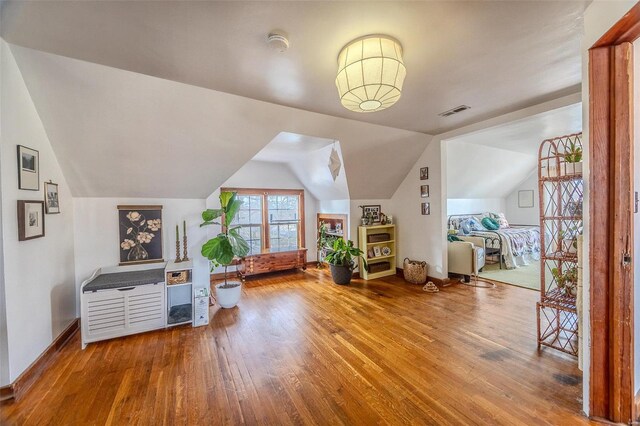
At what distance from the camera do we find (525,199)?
7.70 metres

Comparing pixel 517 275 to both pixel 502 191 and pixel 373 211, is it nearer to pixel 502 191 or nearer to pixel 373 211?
pixel 373 211

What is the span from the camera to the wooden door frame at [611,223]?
1453 millimetres

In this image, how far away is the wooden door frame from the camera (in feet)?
4.77

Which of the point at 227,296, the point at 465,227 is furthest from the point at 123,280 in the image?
the point at 465,227

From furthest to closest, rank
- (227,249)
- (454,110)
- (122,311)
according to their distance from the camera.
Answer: (227,249) → (454,110) → (122,311)

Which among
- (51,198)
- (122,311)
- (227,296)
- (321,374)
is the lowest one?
(321,374)

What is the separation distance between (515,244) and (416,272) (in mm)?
2649

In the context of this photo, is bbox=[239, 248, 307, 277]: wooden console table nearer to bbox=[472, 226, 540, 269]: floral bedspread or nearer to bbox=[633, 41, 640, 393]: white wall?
bbox=[472, 226, 540, 269]: floral bedspread

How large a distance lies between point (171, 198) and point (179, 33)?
2499 mm

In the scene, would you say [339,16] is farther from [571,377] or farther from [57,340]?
[57,340]

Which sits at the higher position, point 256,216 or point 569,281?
point 256,216

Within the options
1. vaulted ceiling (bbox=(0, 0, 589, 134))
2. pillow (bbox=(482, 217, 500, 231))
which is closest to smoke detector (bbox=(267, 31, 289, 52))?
vaulted ceiling (bbox=(0, 0, 589, 134))

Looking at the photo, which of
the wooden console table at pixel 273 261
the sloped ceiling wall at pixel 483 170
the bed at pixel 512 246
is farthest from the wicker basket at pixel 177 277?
the bed at pixel 512 246

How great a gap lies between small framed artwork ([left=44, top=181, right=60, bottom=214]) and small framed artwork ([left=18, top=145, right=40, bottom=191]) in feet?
0.56
